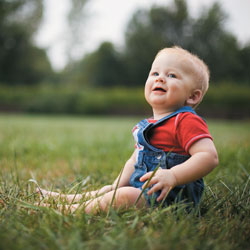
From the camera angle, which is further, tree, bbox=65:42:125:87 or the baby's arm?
tree, bbox=65:42:125:87

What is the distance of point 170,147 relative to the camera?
1.14m

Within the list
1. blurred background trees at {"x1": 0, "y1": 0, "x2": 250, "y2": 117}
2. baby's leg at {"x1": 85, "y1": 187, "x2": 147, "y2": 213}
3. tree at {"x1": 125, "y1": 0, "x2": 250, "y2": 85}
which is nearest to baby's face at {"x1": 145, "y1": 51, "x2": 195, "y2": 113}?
baby's leg at {"x1": 85, "y1": 187, "x2": 147, "y2": 213}

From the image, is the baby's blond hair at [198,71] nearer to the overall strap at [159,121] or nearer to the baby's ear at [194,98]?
the baby's ear at [194,98]

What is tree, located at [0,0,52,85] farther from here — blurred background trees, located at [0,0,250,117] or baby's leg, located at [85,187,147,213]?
baby's leg, located at [85,187,147,213]

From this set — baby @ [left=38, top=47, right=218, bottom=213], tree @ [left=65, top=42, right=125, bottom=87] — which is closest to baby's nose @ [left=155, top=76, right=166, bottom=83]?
baby @ [left=38, top=47, right=218, bottom=213]

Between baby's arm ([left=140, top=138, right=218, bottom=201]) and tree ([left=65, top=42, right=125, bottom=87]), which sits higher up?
tree ([left=65, top=42, right=125, bottom=87])

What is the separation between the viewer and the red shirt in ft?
3.40

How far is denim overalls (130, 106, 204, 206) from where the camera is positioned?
1.09m

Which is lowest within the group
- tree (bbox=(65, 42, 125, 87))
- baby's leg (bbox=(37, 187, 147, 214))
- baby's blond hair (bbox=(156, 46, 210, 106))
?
baby's leg (bbox=(37, 187, 147, 214))

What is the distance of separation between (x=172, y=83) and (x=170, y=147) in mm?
300

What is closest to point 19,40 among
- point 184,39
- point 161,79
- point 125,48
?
point 125,48

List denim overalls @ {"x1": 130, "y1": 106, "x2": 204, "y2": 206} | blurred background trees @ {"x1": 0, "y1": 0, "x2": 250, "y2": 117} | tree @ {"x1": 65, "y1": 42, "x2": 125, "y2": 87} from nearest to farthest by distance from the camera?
denim overalls @ {"x1": 130, "y1": 106, "x2": 204, "y2": 206}
blurred background trees @ {"x1": 0, "y1": 0, "x2": 250, "y2": 117}
tree @ {"x1": 65, "y1": 42, "x2": 125, "y2": 87}

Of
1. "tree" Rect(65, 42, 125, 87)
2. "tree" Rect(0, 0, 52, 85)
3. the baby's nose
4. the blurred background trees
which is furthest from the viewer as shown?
"tree" Rect(65, 42, 125, 87)

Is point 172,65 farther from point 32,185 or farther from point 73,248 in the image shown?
point 32,185
